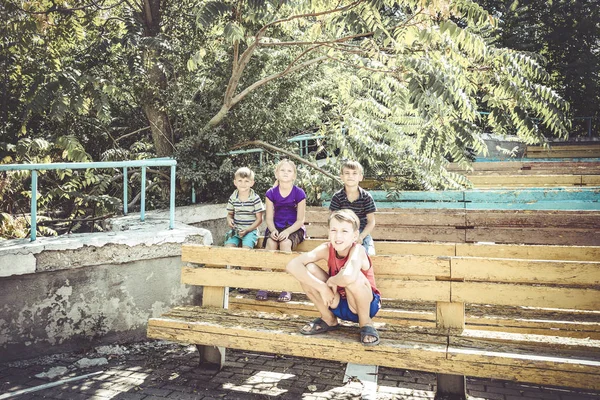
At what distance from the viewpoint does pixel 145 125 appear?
29.3 ft

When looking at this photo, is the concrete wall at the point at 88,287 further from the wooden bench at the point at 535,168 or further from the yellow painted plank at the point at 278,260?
the wooden bench at the point at 535,168

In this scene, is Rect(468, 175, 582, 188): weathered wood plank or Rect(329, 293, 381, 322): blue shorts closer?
Rect(329, 293, 381, 322): blue shorts

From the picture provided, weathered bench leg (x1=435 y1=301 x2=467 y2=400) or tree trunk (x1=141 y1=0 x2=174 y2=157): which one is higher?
tree trunk (x1=141 y1=0 x2=174 y2=157)

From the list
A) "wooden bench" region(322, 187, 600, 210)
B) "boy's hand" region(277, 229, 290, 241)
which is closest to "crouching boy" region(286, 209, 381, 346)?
"boy's hand" region(277, 229, 290, 241)

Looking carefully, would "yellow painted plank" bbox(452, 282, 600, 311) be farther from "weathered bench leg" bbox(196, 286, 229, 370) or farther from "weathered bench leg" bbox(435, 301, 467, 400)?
"weathered bench leg" bbox(196, 286, 229, 370)

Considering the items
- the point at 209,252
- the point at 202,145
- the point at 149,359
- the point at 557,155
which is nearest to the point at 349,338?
the point at 209,252

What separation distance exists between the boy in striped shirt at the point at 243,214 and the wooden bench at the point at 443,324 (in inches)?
35.9

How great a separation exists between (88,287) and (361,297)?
2.78 m

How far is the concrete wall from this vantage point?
4.48 m

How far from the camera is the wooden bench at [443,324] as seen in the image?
334 centimetres

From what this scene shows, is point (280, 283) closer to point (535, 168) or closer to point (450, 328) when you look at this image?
point (450, 328)

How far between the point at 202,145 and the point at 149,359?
3431mm

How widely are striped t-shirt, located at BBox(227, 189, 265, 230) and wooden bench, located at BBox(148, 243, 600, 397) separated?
102 cm

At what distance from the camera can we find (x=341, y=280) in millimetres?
3600
